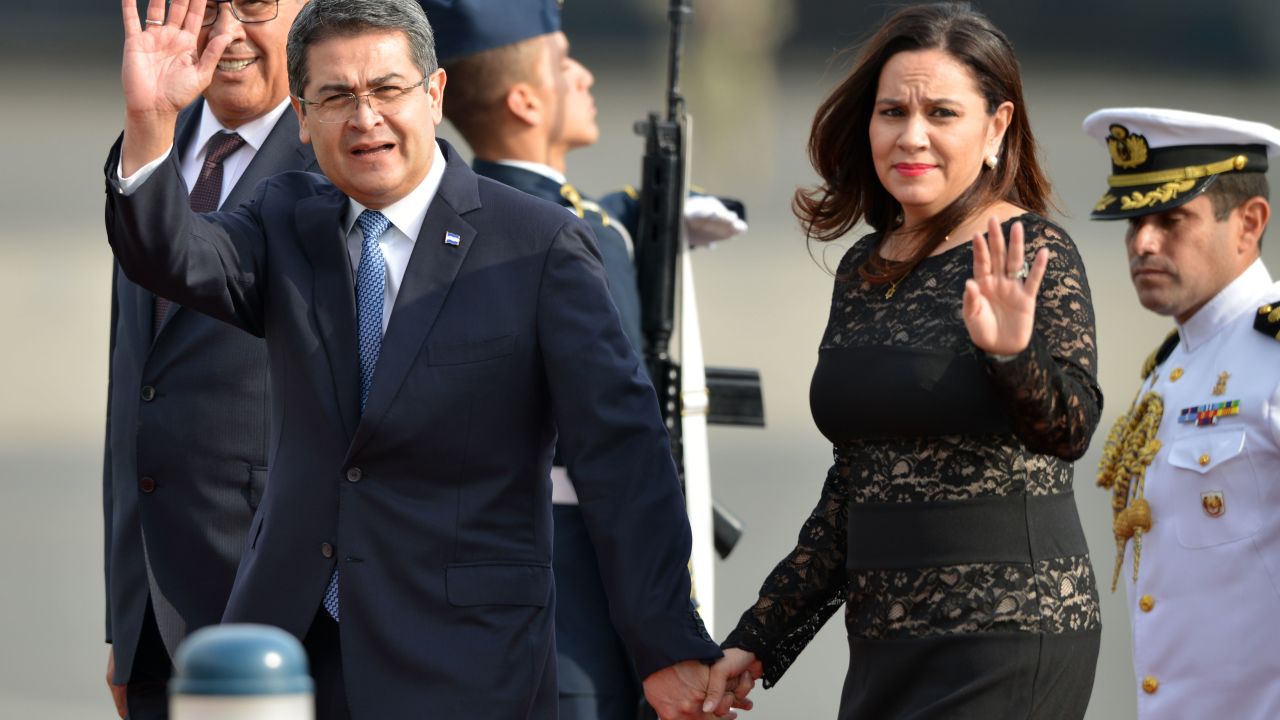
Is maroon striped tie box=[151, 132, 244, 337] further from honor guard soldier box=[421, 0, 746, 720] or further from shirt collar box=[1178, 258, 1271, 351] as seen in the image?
shirt collar box=[1178, 258, 1271, 351]

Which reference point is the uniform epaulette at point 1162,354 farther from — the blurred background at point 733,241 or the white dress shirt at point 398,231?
the blurred background at point 733,241

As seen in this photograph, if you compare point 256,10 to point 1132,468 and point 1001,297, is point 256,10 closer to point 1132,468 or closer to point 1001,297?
point 1001,297

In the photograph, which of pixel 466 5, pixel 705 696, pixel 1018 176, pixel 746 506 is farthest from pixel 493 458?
pixel 746 506

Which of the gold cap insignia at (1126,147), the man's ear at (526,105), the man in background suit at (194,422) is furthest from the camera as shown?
the man's ear at (526,105)

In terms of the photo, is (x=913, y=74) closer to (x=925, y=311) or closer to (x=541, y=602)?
(x=925, y=311)

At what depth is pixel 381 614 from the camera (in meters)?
3.07

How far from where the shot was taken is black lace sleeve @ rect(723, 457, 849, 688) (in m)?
3.40

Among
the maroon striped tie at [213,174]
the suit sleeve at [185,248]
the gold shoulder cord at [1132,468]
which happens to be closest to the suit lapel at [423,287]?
the suit sleeve at [185,248]

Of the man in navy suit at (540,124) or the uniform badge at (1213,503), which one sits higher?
the man in navy suit at (540,124)

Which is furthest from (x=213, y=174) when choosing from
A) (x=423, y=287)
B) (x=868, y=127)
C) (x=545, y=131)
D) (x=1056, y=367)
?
(x=1056, y=367)

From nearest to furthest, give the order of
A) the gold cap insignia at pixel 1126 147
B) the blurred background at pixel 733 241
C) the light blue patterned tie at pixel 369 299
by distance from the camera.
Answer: the light blue patterned tie at pixel 369 299, the gold cap insignia at pixel 1126 147, the blurred background at pixel 733 241

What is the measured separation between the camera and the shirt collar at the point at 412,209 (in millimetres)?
3217

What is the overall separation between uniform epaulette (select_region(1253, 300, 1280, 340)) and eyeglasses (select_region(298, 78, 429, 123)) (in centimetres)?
176

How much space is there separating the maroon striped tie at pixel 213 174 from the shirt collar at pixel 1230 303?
192cm
